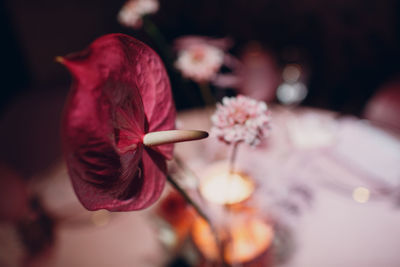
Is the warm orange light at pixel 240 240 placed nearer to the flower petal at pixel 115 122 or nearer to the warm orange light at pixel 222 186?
the warm orange light at pixel 222 186

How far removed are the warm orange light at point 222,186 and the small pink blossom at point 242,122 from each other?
20cm

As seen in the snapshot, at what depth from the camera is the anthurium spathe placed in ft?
0.67

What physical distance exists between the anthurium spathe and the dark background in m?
1.42

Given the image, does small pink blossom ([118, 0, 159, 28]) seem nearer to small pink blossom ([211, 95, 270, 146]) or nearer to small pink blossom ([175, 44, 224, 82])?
small pink blossom ([175, 44, 224, 82])

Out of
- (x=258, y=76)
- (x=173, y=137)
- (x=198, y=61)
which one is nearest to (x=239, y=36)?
(x=258, y=76)

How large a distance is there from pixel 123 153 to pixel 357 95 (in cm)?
207

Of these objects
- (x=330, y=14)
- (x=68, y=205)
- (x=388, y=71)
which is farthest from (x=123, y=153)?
(x=388, y=71)

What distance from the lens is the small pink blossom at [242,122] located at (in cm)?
28

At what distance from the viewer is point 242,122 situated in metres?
0.29

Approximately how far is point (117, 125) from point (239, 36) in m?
1.91

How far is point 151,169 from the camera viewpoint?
0.96 feet

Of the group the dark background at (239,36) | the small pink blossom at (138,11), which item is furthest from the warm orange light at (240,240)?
the dark background at (239,36)

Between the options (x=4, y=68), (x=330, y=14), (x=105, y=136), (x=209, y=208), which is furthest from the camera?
(x=4, y=68)

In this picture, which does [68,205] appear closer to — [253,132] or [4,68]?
[253,132]
